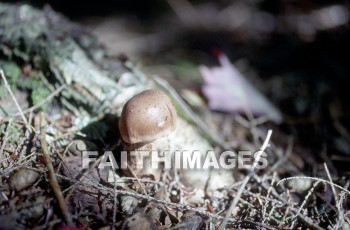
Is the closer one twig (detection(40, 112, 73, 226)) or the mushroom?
twig (detection(40, 112, 73, 226))

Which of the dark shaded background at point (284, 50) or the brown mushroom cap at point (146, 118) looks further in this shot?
the dark shaded background at point (284, 50)

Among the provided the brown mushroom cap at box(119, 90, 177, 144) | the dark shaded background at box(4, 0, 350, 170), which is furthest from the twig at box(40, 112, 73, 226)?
the dark shaded background at box(4, 0, 350, 170)

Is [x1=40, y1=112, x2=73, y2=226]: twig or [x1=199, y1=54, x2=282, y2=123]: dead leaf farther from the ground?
[x1=199, y1=54, x2=282, y2=123]: dead leaf

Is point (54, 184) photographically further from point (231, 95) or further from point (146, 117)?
point (231, 95)

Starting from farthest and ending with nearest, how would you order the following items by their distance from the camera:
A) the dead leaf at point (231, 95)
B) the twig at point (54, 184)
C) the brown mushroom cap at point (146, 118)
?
the dead leaf at point (231, 95), the brown mushroom cap at point (146, 118), the twig at point (54, 184)

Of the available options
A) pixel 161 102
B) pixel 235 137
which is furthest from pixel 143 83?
pixel 235 137

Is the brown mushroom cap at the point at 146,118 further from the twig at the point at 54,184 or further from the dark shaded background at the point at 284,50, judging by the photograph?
the dark shaded background at the point at 284,50

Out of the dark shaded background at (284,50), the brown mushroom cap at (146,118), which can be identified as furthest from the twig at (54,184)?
the dark shaded background at (284,50)

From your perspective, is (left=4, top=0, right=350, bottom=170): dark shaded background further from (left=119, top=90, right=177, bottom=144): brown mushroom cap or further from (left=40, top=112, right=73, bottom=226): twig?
(left=40, top=112, right=73, bottom=226): twig
